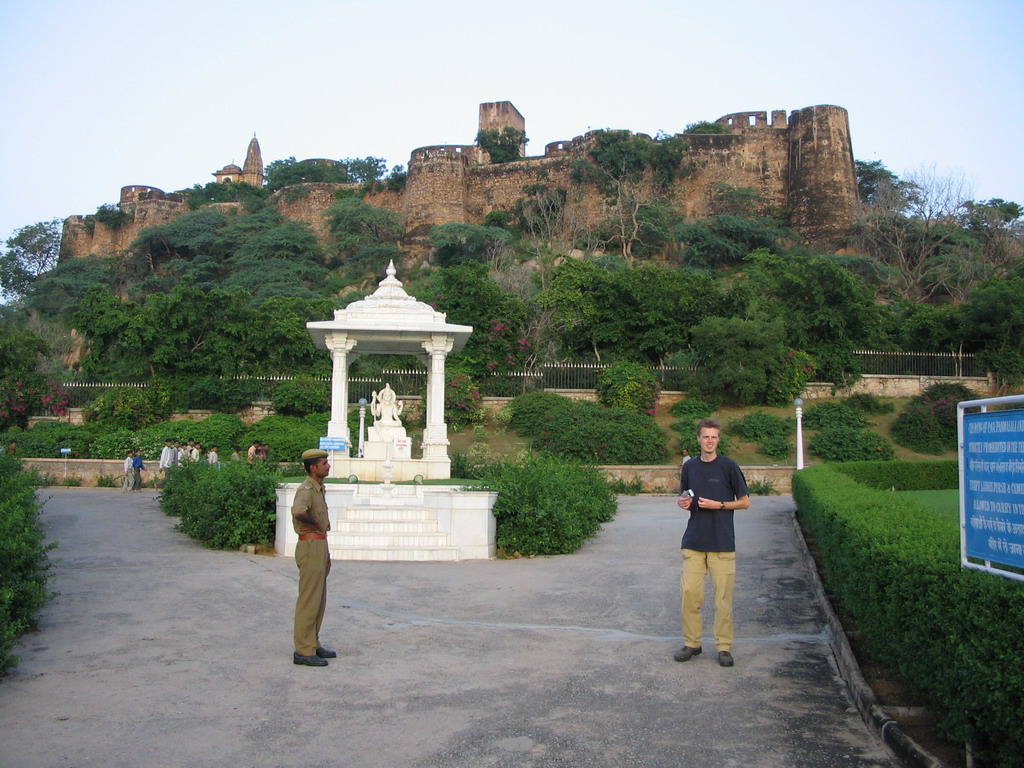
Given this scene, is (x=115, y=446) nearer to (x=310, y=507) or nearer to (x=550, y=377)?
(x=550, y=377)

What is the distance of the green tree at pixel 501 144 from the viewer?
2322 inches

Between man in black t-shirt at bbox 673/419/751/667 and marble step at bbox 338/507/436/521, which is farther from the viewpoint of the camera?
marble step at bbox 338/507/436/521

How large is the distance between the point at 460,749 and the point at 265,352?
25840 mm

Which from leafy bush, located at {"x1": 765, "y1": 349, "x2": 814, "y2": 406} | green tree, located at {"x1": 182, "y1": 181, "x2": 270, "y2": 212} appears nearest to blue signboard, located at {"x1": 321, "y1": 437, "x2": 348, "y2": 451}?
leafy bush, located at {"x1": 765, "y1": 349, "x2": 814, "y2": 406}

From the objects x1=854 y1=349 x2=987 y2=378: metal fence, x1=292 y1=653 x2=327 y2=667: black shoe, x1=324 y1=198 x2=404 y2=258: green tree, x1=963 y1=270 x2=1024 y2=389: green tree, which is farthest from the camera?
x1=324 y1=198 x2=404 y2=258: green tree

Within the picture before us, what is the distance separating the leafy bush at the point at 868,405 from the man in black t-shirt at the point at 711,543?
77.4ft

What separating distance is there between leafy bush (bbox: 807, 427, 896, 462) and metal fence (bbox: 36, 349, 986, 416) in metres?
4.97

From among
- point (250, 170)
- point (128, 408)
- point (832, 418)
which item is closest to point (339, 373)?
point (128, 408)

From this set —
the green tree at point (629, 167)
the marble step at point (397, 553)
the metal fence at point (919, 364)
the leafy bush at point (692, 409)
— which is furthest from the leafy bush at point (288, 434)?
the green tree at point (629, 167)

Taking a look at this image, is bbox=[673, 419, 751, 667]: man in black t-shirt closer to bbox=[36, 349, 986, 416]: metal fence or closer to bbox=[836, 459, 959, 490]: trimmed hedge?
bbox=[836, 459, 959, 490]: trimmed hedge

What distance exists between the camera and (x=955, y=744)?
163 inches

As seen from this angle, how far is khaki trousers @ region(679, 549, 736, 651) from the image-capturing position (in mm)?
5766

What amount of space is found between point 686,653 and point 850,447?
20.4 m

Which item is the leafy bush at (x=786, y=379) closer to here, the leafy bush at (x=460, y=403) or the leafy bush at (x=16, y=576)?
the leafy bush at (x=460, y=403)
